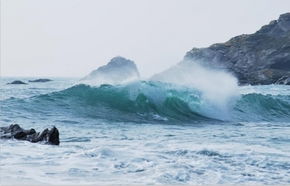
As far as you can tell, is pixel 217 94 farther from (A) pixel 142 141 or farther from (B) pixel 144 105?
(A) pixel 142 141

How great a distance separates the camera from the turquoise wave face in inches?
867

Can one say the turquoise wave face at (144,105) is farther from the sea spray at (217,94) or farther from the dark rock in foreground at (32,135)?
the dark rock in foreground at (32,135)

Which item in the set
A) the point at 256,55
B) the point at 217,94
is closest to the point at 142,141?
the point at 217,94

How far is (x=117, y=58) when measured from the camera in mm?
100438

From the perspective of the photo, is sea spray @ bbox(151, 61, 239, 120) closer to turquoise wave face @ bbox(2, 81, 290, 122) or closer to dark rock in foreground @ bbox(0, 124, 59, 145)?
turquoise wave face @ bbox(2, 81, 290, 122)

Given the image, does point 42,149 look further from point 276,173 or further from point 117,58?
point 117,58

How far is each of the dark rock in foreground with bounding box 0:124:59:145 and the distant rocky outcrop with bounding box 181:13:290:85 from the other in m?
75.4

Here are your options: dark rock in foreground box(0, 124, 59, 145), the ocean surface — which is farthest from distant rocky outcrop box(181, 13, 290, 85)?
dark rock in foreground box(0, 124, 59, 145)

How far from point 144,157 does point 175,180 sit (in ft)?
6.80

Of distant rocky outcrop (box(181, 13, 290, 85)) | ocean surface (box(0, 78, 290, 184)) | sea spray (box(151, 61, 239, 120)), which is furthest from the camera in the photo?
distant rocky outcrop (box(181, 13, 290, 85))

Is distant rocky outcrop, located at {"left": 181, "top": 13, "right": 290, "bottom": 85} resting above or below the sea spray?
above

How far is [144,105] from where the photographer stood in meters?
23.7

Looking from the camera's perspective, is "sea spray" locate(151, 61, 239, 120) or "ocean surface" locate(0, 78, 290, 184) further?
"sea spray" locate(151, 61, 239, 120)

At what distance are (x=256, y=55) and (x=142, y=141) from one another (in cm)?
9509
